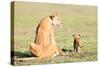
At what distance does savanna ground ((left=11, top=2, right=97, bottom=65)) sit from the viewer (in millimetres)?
Answer: 1929

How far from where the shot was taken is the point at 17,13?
192 centimetres

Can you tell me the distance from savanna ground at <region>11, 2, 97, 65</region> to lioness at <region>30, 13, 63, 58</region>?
4cm

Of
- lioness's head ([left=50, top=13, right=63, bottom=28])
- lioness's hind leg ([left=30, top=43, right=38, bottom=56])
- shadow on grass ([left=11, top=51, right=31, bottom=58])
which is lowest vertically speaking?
shadow on grass ([left=11, top=51, right=31, bottom=58])

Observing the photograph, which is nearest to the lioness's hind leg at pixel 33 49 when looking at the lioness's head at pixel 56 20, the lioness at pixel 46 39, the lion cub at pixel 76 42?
the lioness at pixel 46 39

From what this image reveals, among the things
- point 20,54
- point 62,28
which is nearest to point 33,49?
point 20,54

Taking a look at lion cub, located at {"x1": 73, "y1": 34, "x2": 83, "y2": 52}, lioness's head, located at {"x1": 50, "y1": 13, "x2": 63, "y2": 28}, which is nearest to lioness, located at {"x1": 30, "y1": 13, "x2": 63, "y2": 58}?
lioness's head, located at {"x1": 50, "y1": 13, "x2": 63, "y2": 28}

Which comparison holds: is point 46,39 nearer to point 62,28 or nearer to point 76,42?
point 62,28

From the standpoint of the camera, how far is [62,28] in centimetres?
210

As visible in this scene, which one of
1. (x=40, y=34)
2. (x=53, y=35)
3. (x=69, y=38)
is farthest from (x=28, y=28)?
(x=69, y=38)

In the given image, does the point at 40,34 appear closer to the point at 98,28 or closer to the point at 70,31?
the point at 70,31

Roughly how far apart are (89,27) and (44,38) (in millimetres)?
499

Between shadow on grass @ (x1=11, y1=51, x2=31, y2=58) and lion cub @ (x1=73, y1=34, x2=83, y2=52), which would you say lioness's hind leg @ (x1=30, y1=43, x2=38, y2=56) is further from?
lion cub @ (x1=73, y1=34, x2=83, y2=52)

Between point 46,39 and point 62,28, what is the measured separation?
0.19 metres

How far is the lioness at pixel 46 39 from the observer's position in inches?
78.7
